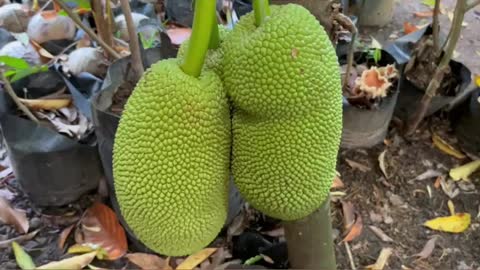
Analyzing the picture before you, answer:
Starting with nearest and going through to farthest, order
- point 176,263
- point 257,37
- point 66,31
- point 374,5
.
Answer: point 257,37, point 176,263, point 66,31, point 374,5

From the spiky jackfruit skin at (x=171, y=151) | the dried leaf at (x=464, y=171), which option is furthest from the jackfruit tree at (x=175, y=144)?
the dried leaf at (x=464, y=171)

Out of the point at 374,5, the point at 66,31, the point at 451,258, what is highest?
the point at 66,31

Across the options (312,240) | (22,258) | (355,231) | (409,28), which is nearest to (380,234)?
(355,231)

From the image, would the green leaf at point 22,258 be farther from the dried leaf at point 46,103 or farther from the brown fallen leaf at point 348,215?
the brown fallen leaf at point 348,215

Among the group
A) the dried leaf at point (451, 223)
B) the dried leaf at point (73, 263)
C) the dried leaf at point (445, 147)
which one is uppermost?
the dried leaf at point (73, 263)

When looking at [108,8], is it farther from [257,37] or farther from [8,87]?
[257,37]

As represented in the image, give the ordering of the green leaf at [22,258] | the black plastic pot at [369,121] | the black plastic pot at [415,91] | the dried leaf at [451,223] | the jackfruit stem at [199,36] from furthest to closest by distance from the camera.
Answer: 1. the black plastic pot at [415,91]
2. the black plastic pot at [369,121]
3. the dried leaf at [451,223]
4. the green leaf at [22,258]
5. the jackfruit stem at [199,36]

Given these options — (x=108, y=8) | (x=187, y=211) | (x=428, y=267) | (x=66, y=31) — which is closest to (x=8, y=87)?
(x=108, y=8)
